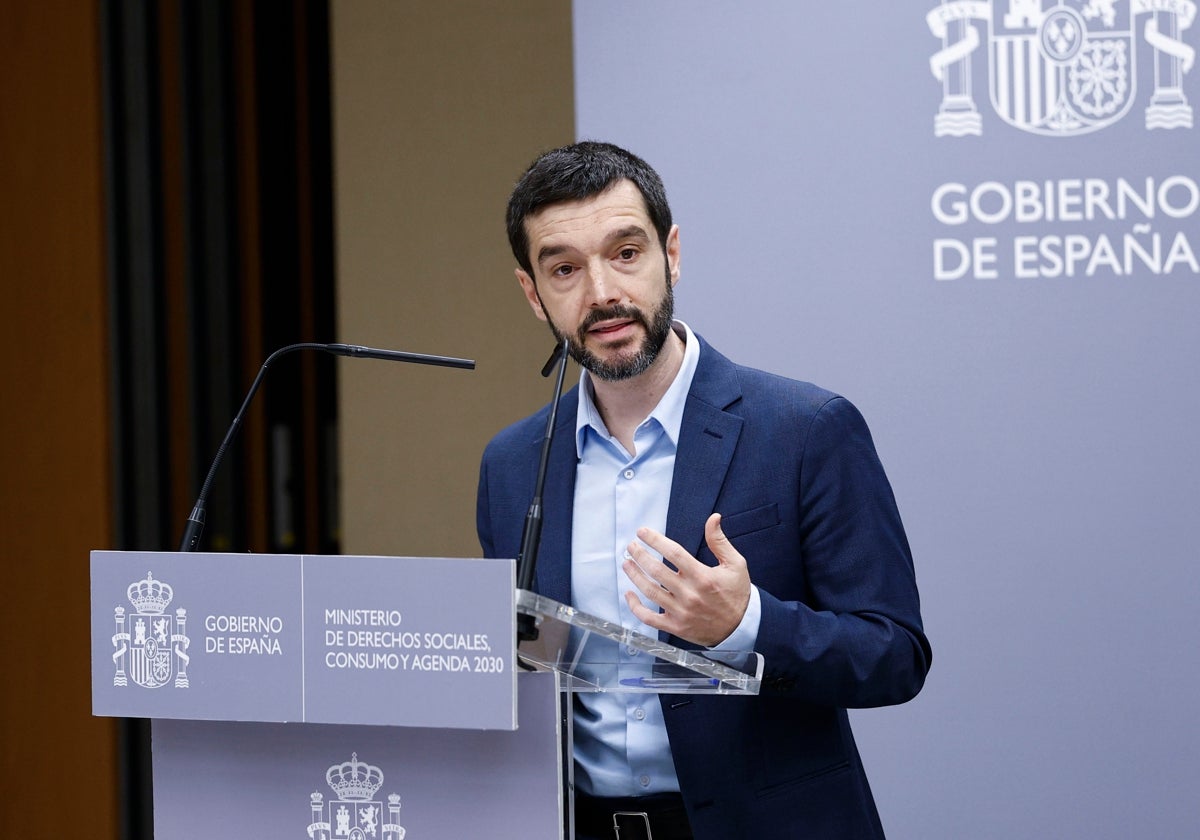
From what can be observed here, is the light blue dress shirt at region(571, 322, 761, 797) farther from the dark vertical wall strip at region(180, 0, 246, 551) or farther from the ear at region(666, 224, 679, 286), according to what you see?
the dark vertical wall strip at region(180, 0, 246, 551)

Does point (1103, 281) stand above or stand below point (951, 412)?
above

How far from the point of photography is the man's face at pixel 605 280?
1.86 meters

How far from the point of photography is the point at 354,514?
15.5 feet

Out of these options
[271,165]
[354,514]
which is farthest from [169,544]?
[271,165]

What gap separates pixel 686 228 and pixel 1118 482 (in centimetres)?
101

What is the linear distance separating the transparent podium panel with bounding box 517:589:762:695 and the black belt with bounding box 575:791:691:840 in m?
0.33

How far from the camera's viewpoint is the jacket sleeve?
1699 millimetres

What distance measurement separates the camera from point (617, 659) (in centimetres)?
143

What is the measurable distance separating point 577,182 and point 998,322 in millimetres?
1188

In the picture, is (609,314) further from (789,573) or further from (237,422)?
(237,422)

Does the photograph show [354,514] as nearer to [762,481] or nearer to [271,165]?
[271,165]

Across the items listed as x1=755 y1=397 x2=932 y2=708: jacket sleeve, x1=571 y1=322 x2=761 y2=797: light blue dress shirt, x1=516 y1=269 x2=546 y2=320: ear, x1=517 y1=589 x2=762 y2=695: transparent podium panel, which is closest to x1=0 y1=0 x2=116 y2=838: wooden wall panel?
x1=516 y1=269 x2=546 y2=320: ear

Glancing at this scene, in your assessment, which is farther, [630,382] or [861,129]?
[861,129]

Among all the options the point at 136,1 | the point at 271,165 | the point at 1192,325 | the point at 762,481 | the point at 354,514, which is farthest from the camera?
the point at 271,165
